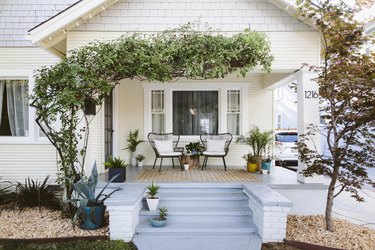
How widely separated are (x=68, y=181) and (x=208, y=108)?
471cm

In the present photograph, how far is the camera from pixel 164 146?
6.91 metres

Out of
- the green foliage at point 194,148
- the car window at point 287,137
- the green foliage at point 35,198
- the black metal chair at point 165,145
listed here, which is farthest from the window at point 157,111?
the car window at point 287,137

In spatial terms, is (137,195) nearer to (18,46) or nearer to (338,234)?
(338,234)

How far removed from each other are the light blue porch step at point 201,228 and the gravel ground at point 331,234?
628 mm

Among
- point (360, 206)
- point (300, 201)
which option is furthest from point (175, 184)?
point (360, 206)

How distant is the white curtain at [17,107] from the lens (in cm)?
649

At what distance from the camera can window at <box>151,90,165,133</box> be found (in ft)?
26.1


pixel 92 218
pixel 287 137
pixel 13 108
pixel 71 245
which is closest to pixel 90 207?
pixel 92 218

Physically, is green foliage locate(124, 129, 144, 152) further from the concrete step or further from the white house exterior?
the concrete step

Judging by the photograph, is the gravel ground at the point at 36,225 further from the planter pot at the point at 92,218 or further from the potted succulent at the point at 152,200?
the potted succulent at the point at 152,200

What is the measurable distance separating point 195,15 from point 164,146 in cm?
324

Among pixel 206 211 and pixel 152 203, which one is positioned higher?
pixel 152 203

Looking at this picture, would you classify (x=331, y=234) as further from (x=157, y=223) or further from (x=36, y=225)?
(x=36, y=225)

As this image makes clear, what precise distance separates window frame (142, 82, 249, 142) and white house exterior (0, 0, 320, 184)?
29 mm
